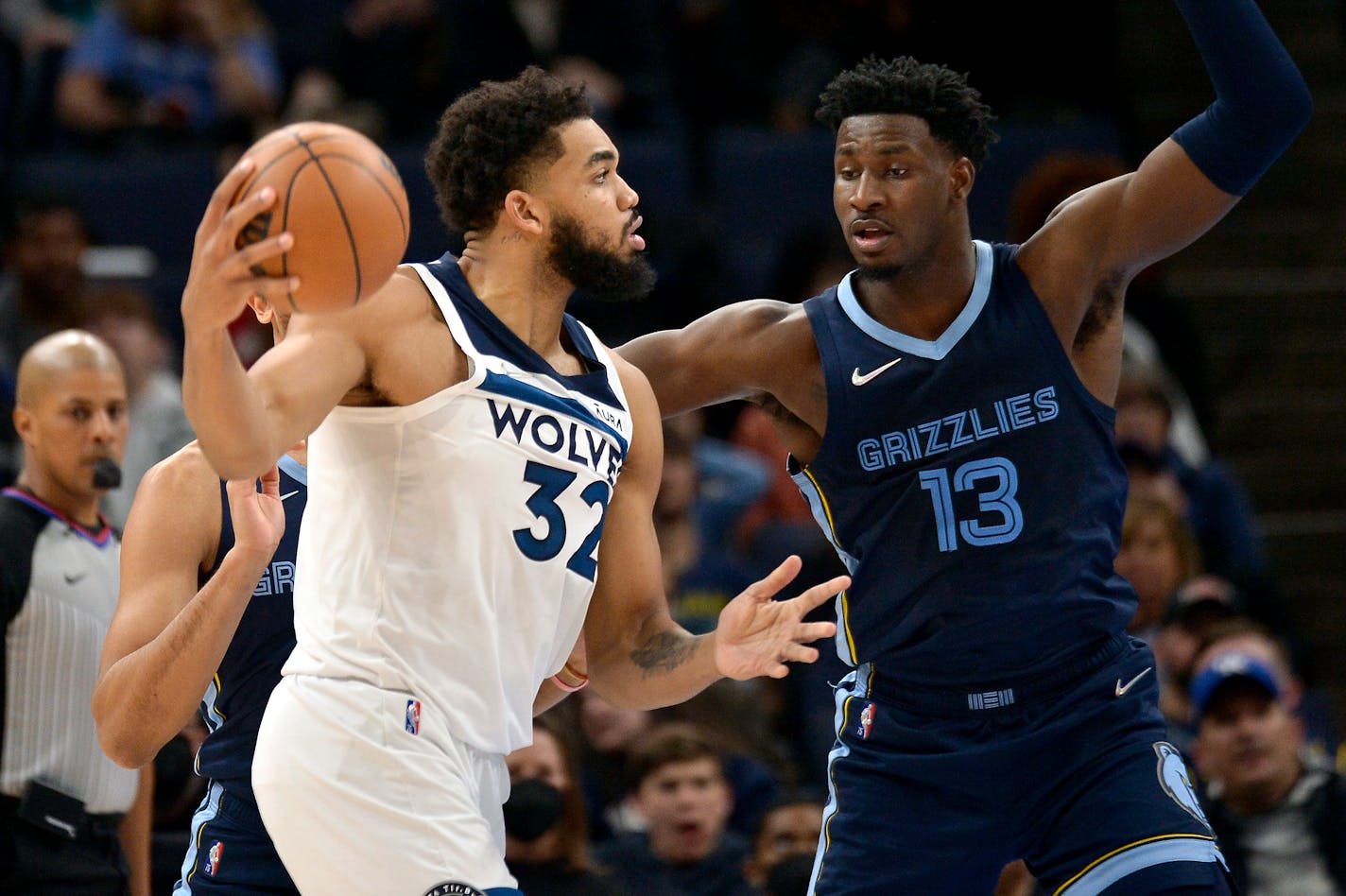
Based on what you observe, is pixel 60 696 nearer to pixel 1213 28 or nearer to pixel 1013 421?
pixel 1013 421

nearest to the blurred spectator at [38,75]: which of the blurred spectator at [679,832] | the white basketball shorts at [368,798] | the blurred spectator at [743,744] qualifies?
the blurred spectator at [743,744]

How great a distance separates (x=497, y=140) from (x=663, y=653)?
128 cm

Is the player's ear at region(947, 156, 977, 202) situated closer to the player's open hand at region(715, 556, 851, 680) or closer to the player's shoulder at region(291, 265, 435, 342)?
the player's open hand at region(715, 556, 851, 680)

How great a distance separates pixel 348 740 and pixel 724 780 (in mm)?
3288

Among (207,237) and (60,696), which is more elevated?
(207,237)

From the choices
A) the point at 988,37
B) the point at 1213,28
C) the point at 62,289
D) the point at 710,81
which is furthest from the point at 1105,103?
the point at 1213,28

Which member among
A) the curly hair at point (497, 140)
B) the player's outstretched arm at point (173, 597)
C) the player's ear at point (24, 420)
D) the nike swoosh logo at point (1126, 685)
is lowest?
the nike swoosh logo at point (1126, 685)

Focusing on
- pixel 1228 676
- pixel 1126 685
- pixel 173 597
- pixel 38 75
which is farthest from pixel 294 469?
pixel 38 75

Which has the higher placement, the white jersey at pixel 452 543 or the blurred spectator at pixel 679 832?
the white jersey at pixel 452 543

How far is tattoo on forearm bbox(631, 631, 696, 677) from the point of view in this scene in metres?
4.15

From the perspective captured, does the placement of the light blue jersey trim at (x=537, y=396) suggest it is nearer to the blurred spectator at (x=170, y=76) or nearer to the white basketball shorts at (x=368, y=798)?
the white basketball shorts at (x=368, y=798)

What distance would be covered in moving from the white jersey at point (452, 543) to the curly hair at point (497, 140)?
0.36 metres

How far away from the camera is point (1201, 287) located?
40.2 feet

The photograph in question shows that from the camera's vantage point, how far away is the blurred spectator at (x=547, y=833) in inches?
238
